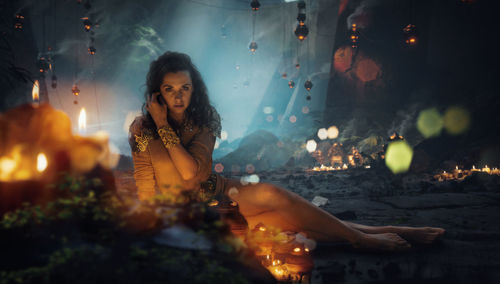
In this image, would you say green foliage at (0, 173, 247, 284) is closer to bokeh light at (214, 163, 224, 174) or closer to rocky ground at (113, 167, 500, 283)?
rocky ground at (113, 167, 500, 283)

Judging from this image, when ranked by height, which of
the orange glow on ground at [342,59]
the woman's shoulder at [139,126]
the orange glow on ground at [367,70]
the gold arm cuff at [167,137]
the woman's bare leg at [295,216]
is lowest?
the woman's bare leg at [295,216]

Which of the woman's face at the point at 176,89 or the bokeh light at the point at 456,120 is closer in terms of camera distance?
the woman's face at the point at 176,89

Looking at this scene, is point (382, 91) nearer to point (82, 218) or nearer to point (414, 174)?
point (414, 174)

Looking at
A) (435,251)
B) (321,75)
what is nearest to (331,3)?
(321,75)

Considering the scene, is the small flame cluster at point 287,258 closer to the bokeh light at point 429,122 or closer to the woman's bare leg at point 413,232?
the woman's bare leg at point 413,232

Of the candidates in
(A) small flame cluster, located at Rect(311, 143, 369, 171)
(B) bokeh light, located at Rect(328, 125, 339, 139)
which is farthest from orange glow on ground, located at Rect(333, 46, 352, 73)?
(A) small flame cluster, located at Rect(311, 143, 369, 171)

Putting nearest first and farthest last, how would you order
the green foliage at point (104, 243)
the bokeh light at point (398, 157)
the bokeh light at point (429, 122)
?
the green foliage at point (104, 243) → the bokeh light at point (398, 157) → the bokeh light at point (429, 122)

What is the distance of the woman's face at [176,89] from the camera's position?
263 cm

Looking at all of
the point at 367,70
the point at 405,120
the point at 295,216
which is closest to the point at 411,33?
the point at 295,216

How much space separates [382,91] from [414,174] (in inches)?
374

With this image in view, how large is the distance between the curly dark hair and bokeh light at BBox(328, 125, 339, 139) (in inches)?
683

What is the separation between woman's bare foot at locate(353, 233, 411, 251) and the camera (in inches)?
102

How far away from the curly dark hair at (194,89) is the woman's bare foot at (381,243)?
5.42 ft

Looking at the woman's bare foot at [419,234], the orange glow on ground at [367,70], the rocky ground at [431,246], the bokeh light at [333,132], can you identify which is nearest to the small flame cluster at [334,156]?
the bokeh light at [333,132]
